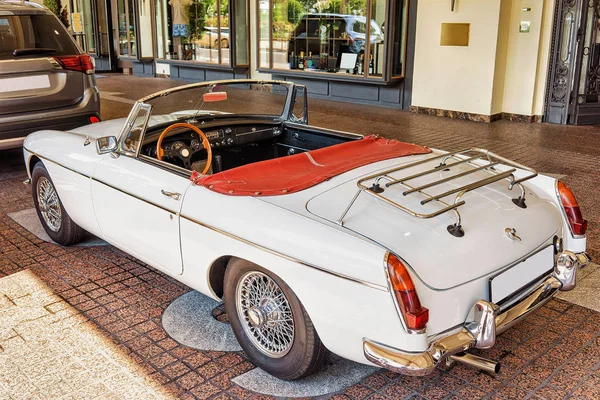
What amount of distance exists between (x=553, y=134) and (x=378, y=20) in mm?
4341

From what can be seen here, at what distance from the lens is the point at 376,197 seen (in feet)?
9.34

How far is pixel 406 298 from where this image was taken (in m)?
2.41

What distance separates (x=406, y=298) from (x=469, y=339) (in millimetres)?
407

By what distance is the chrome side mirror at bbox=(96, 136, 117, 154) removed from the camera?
3.85 m

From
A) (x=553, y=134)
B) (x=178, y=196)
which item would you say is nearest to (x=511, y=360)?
(x=178, y=196)

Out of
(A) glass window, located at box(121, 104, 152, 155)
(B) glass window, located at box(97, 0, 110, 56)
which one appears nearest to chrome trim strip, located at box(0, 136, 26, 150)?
(A) glass window, located at box(121, 104, 152, 155)

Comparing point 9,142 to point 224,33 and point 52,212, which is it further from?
point 224,33

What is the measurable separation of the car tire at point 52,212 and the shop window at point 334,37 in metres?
8.61

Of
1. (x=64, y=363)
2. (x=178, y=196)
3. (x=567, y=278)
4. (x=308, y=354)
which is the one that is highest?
(x=178, y=196)

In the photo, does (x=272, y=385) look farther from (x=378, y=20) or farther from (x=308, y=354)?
(x=378, y=20)

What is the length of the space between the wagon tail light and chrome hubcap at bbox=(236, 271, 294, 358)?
0.61 metres

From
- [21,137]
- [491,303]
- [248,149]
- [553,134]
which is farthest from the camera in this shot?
[553,134]

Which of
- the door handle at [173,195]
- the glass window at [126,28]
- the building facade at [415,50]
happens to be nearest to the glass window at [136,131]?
the door handle at [173,195]

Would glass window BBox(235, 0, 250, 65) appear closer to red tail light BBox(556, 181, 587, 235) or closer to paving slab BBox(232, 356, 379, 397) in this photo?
red tail light BBox(556, 181, 587, 235)
